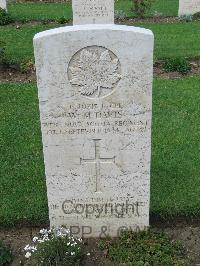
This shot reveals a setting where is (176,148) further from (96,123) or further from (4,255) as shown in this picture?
(4,255)

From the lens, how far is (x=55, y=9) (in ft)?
55.7

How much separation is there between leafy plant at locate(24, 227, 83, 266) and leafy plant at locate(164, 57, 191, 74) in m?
6.17

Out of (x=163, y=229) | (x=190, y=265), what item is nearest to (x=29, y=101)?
(x=163, y=229)

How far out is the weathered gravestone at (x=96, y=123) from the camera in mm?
4152

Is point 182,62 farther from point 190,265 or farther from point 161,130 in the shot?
point 190,265

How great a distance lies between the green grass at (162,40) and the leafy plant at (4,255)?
21.3ft

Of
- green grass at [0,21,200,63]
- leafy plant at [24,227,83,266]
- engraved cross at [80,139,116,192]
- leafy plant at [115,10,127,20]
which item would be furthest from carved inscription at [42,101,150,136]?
leafy plant at [115,10,127,20]

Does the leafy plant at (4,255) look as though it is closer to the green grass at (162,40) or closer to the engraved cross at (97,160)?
the engraved cross at (97,160)

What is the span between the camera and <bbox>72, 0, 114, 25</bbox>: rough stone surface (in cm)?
1173

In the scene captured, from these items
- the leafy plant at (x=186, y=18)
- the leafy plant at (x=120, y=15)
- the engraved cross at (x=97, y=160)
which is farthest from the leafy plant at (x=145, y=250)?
the leafy plant at (x=120, y=15)

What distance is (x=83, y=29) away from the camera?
4090mm

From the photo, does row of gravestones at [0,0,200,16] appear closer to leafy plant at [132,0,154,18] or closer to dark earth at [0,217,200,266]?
leafy plant at [132,0,154,18]

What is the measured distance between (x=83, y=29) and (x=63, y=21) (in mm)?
10678

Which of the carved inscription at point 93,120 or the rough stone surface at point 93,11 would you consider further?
the rough stone surface at point 93,11
